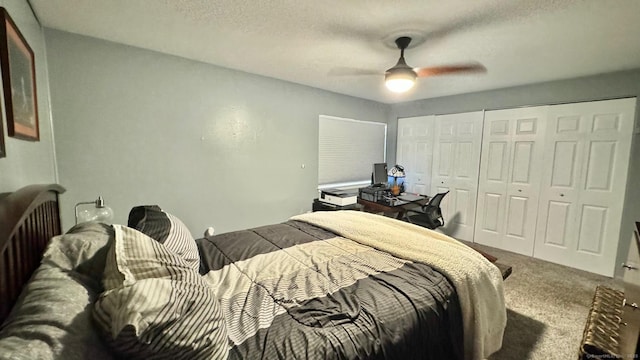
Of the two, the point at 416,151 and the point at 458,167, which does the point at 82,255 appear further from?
the point at 416,151

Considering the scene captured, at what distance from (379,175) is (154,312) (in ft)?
12.9

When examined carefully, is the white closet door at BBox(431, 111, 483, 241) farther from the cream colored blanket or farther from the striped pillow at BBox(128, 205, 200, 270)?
the striped pillow at BBox(128, 205, 200, 270)

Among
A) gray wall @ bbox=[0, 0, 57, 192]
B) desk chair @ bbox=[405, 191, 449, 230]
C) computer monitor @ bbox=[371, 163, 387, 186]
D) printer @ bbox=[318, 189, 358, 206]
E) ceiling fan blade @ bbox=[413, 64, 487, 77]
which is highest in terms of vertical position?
ceiling fan blade @ bbox=[413, 64, 487, 77]

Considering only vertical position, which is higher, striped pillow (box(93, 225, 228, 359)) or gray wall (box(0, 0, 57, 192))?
gray wall (box(0, 0, 57, 192))

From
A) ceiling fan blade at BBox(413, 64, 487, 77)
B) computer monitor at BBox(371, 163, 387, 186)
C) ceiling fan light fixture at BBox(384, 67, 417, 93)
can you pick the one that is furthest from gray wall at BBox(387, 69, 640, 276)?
ceiling fan light fixture at BBox(384, 67, 417, 93)

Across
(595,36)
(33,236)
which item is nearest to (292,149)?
(33,236)

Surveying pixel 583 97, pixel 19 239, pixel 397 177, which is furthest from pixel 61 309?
pixel 583 97

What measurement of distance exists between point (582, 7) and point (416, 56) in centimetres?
113

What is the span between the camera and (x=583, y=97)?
10.1ft

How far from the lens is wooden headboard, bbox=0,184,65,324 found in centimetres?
81

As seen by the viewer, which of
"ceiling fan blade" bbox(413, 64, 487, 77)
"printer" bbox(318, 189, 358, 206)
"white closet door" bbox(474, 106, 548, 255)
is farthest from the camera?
"printer" bbox(318, 189, 358, 206)

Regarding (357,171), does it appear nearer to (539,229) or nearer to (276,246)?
(539,229)

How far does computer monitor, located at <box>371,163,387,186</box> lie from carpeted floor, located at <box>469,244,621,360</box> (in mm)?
1910

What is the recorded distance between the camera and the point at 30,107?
5.07ft
